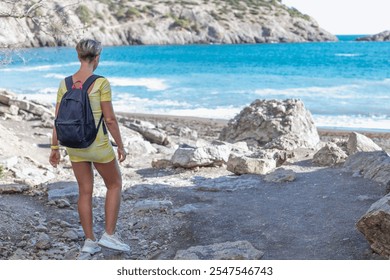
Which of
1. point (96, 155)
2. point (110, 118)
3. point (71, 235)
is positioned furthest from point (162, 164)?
point (110, 118)

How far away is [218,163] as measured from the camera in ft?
30.9

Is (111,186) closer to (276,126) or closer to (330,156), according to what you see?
(330,156)

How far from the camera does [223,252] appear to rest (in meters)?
4.94

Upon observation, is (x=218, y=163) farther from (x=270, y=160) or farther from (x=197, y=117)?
(x=197, y=117)

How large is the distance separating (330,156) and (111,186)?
16.1ft

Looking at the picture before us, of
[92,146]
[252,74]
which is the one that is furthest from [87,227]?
[252,74]

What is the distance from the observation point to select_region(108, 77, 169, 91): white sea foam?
117 feet

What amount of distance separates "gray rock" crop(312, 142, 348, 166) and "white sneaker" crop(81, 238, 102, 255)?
4765mm

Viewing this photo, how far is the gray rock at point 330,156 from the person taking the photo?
9000 millimetres

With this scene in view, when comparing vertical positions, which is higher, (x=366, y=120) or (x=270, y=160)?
(x=270, y=160)

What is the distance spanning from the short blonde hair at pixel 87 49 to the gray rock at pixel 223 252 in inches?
67.1

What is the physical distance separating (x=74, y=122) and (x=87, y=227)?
1047mm

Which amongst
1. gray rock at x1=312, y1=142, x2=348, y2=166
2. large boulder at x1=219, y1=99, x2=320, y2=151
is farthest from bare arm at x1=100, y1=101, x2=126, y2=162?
large boulder at x1=219, y1=99, x2=320, y2=151
